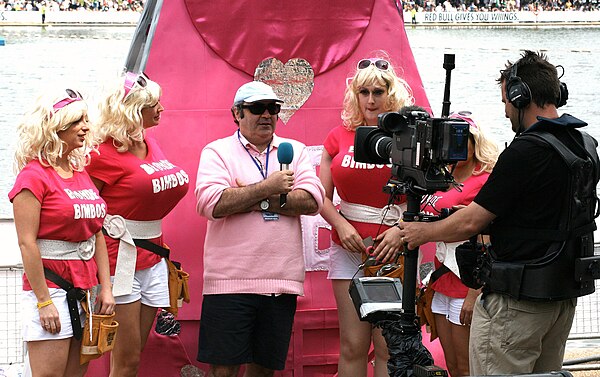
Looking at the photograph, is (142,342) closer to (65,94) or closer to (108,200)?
(108,200)

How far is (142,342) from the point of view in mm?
4387

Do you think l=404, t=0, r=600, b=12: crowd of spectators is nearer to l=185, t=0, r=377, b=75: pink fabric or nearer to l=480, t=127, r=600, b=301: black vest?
l=185, t=0, r=377, b=75: pink fabric

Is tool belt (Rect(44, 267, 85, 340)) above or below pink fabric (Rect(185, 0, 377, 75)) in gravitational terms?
below

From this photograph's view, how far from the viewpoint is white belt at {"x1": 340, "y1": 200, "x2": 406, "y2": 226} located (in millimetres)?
4402

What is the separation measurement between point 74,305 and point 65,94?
77cm

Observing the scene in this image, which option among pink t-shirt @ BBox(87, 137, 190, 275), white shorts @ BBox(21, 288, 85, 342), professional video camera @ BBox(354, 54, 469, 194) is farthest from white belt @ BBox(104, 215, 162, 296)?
professional video camera @ BBox(354, 54, 469, 194)

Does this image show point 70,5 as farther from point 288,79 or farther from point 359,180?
point 359,180

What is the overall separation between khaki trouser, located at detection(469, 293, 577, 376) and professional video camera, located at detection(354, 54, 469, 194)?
0.47 metres

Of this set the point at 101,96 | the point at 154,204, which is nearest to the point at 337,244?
the point at 154,204

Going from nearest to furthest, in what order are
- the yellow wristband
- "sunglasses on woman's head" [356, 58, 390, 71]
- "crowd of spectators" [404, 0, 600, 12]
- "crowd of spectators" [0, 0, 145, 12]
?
the yellow wristband → "sunglasses on woman's head" [356, 58, 390, 71] → "crowd of spectators" [0, 0, 145, 12] → "crowd of spectators" [404, 0, 600, 12]

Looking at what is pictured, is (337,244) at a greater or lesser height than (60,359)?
greater

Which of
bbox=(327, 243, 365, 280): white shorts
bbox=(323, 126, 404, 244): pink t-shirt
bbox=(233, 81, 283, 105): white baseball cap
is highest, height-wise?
bbox=(233, 81, 283, 105): white baseball cap

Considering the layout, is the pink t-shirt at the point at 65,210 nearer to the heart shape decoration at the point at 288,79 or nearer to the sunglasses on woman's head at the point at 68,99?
the sunglasses on woman's head at the point at 68,99

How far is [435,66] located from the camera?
21.5 metres
